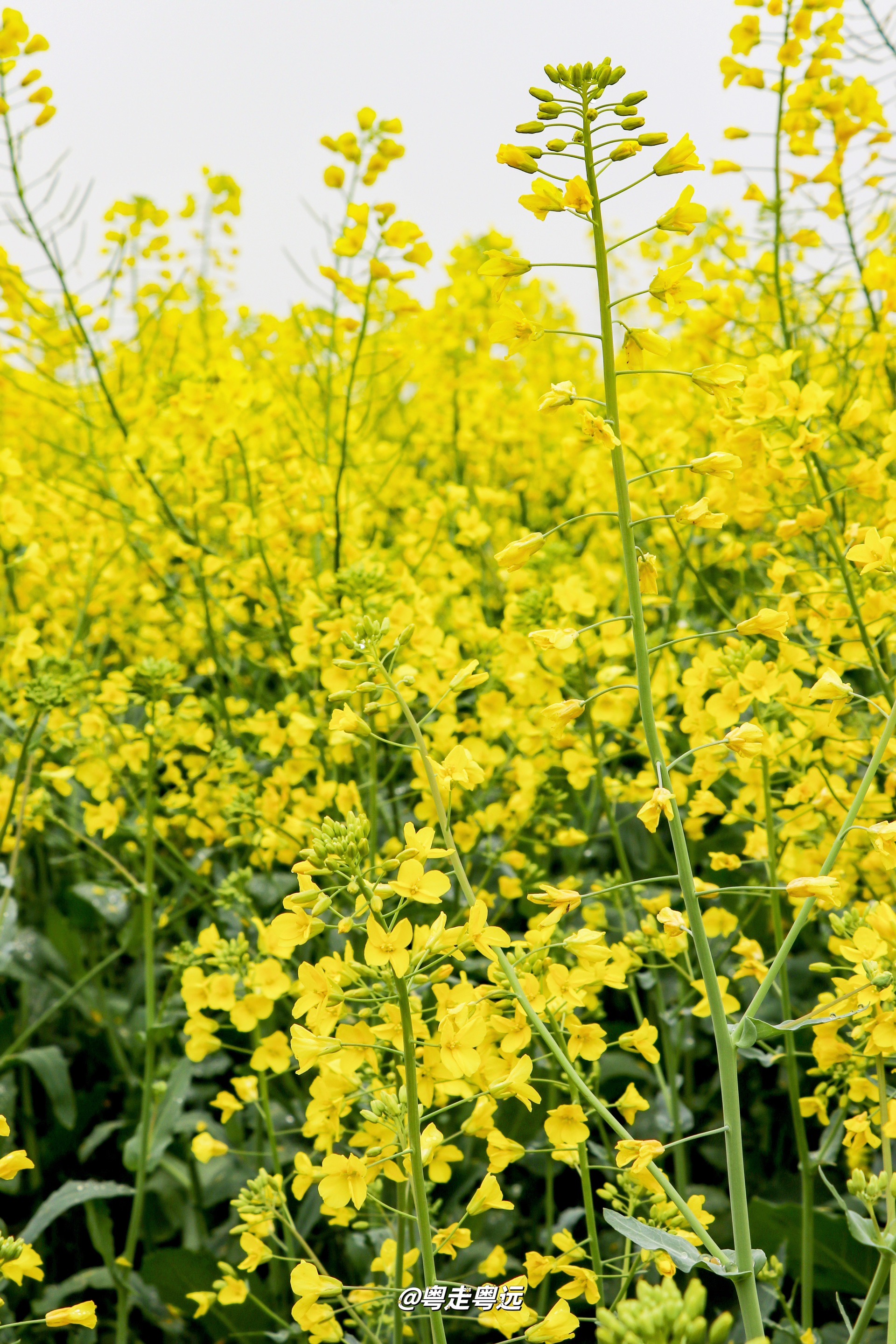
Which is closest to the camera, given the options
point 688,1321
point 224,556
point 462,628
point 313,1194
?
point 688,1321

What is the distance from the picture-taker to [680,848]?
1.25 meters

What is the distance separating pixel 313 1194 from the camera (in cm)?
236

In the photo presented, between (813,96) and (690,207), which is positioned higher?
(813,96)

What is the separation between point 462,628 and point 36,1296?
75.4 inches

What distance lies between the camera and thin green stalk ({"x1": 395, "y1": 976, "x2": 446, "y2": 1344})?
1202 millimetres

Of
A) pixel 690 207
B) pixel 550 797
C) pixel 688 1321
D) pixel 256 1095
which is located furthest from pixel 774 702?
pixel 688 1321

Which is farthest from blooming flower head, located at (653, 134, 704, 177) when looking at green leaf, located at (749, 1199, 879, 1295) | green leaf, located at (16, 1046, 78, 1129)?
green leaf, located at (16, 1046, 78, 1129)

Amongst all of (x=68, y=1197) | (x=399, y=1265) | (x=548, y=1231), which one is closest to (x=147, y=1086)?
(x=68, y=1197)

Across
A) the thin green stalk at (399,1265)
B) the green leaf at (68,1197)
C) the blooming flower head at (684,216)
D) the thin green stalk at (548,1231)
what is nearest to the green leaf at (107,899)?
the green leaf at (68,1197)

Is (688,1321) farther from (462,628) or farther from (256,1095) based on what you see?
(462,628)

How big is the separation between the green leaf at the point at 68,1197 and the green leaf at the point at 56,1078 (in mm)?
376

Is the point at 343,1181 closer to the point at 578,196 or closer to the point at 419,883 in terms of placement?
the point at 419,883

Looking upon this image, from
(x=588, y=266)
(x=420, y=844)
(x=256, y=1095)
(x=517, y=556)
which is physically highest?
(x=588, y=266)

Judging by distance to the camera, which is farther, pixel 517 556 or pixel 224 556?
pixel 224 556
